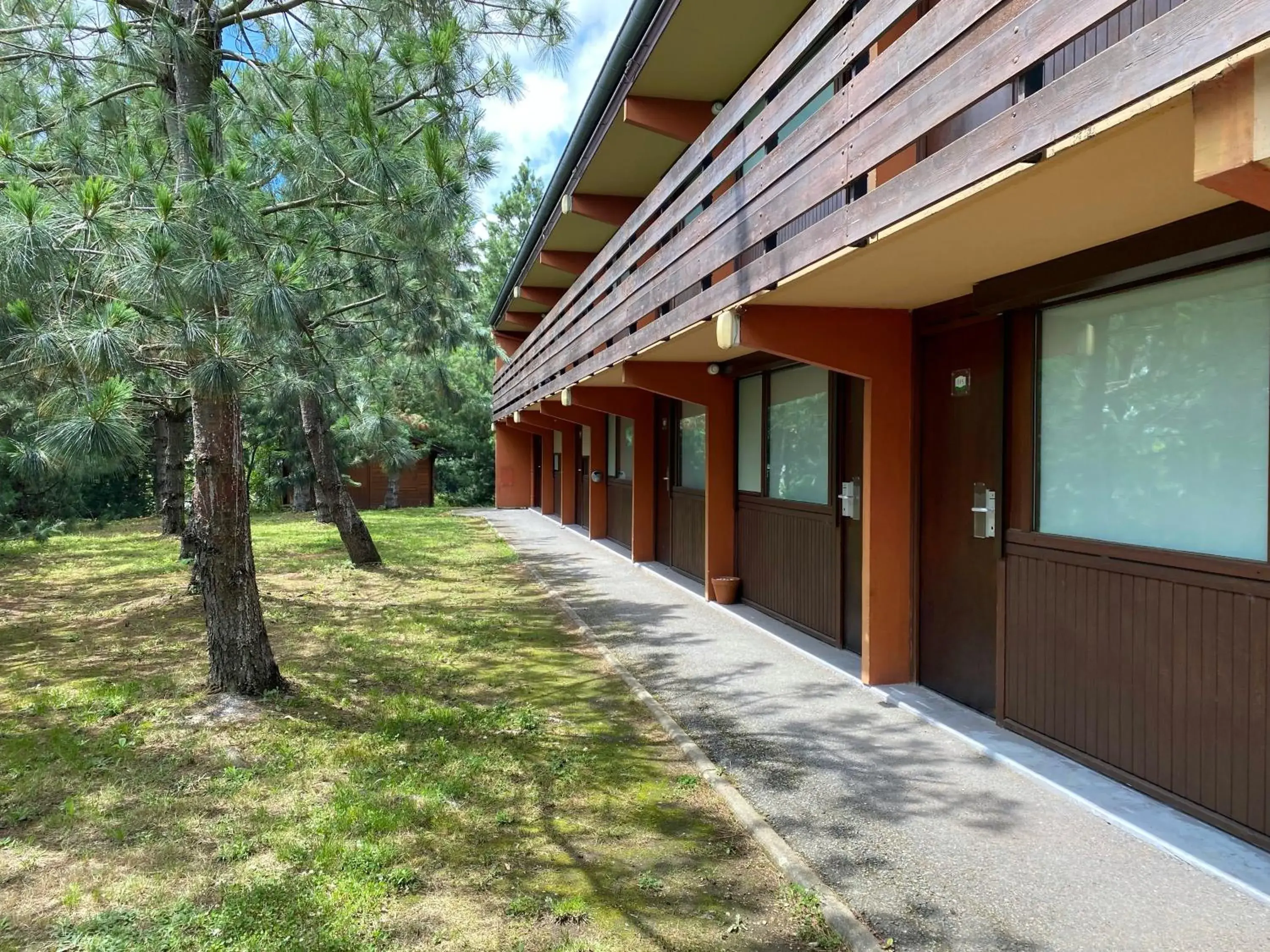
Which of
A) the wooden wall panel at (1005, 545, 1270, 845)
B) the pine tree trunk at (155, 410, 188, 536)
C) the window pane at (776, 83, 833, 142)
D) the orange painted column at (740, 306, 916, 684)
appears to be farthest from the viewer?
the pine tree trunk at (155, 410, 188, 536)

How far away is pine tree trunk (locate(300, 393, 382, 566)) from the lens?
11.6m

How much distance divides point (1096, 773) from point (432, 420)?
83.2 ft

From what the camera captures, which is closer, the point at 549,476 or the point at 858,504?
the point at 858,504

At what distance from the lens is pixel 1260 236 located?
3.05 meters

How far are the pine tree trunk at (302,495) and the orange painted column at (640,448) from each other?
51.9ft

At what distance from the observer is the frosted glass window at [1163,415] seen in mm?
3232

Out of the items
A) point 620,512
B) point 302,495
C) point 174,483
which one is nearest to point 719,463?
point 620,512

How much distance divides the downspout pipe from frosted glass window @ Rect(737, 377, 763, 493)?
11.2ft

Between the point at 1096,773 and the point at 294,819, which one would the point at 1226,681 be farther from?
the point at 294,819

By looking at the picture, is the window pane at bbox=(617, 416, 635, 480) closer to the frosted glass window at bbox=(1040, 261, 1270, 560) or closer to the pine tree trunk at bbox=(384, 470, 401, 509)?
the frosted glass window at bbox=(1040, 261, 1270, 560)

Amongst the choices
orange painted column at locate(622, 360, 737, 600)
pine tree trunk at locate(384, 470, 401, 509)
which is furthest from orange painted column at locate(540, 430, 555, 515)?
orange painted column at locate(622, 360, 737, 600)

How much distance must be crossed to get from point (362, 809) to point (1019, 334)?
4.26 m

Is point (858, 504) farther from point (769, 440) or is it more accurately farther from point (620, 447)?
point (620, 447)

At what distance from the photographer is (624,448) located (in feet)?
46.6
